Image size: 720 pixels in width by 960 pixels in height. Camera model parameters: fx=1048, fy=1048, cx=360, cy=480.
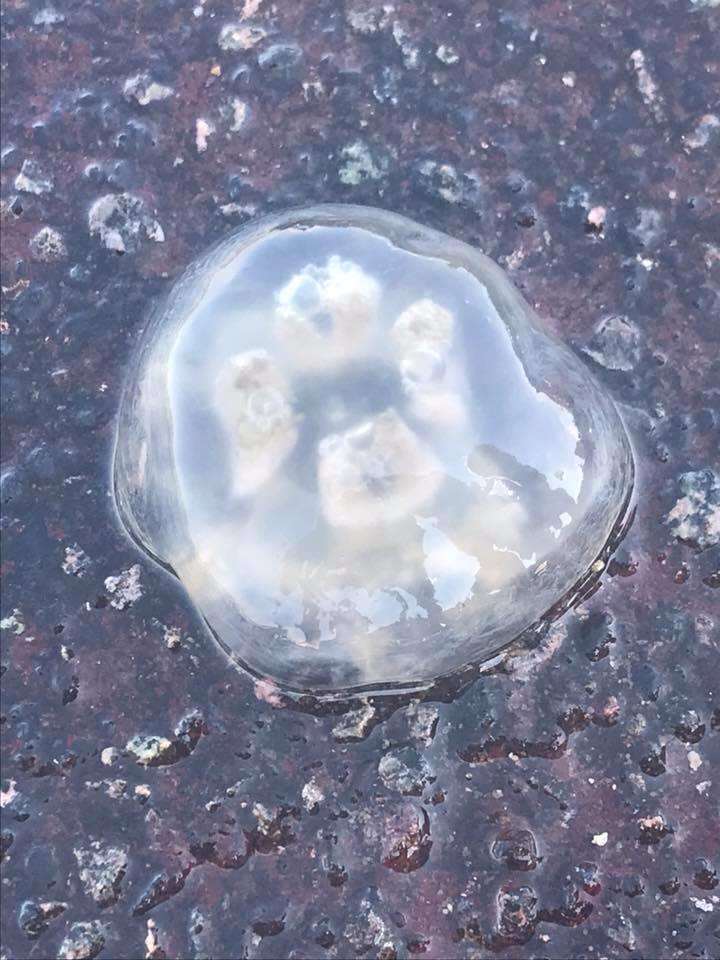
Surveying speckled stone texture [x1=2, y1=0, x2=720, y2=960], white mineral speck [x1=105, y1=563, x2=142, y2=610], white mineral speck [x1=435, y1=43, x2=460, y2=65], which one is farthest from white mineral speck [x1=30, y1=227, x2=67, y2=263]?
white mineral speck [x1=435, y1=43, x2=460, y2=65]

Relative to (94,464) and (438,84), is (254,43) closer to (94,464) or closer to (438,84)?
(438,84)

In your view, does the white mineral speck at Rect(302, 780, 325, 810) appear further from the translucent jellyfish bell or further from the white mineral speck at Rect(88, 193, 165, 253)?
the white mineral speck at Rect(88, 193, 165, 253)

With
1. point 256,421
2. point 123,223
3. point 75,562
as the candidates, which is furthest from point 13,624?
point 123,223

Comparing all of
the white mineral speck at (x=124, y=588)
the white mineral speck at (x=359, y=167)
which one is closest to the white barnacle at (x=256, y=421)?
the white mineral speck at (x=124, y=588)

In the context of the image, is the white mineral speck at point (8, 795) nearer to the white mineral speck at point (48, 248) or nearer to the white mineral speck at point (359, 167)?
the white mineral speck at point (48, 248)

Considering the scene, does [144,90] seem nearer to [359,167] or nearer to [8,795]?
[359,167]

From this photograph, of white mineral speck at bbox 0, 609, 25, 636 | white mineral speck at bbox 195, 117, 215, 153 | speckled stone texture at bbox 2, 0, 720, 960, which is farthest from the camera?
white mineral speck at bbox 195, 117, 215, 153

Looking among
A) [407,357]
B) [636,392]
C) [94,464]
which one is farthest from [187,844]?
[636,392]
